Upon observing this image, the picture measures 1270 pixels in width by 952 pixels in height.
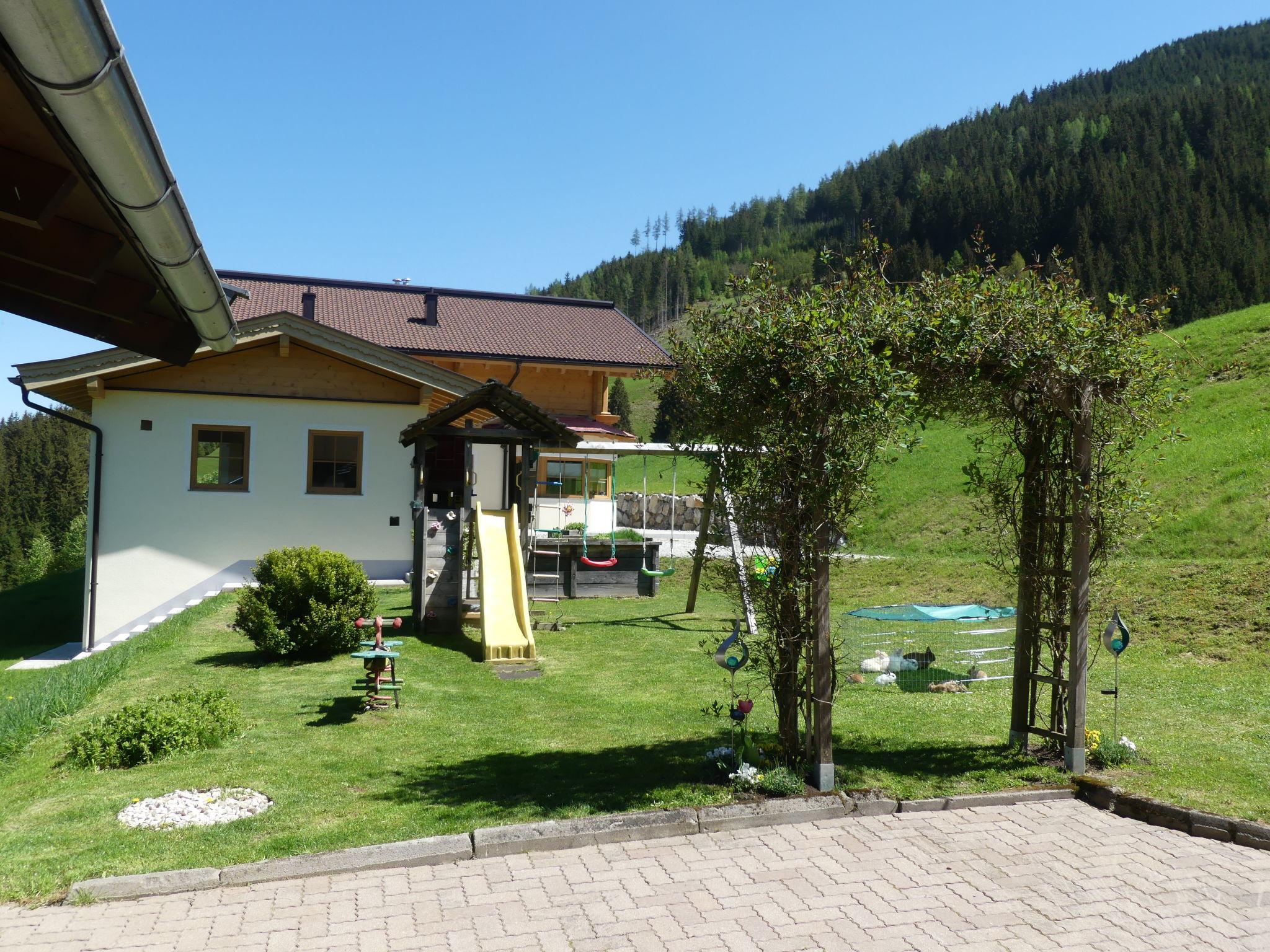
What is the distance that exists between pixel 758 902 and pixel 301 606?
7.59m

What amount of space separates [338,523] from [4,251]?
46.7ft

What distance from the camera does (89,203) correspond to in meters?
3.48

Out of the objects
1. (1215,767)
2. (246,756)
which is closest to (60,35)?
(246,756)

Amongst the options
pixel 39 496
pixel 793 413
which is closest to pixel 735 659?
pixel 793 413

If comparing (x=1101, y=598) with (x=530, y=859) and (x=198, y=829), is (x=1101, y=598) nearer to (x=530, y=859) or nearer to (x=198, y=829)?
(x=530, y=859)

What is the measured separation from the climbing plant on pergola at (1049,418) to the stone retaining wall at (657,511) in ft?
86.0

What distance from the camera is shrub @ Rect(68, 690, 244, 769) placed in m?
6.97

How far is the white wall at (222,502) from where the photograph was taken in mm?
16469

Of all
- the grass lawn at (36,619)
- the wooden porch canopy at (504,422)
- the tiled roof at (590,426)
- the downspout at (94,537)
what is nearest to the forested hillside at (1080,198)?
the wooden porch canopy at (504,422)

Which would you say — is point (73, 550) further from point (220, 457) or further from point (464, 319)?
point (220, 457)

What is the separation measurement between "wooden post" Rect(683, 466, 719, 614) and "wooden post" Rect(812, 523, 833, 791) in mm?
1024

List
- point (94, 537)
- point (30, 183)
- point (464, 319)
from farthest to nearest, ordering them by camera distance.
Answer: point (464, 319), point (94, 537), point (30, 183)

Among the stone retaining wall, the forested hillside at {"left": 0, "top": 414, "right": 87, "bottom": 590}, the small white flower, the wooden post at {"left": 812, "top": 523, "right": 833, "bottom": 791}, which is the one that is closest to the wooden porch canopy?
the wooden post at {"left": 812, "top": 523, "right": 833, "bottom": 791}

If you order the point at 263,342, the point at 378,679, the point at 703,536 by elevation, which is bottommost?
the point at 378,679
